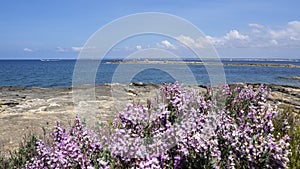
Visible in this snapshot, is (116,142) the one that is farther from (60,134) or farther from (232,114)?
(232,114)

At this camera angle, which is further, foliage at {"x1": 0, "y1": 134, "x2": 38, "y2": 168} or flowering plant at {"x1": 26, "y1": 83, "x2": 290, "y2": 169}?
foliage at {"x1": 0, "y1": 134, "x2": 38, "y2": 168}

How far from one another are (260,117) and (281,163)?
79cm

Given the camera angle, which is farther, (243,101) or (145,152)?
(243,101)

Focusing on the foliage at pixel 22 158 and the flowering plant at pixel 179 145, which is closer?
the flowering plant at pixel 179 145

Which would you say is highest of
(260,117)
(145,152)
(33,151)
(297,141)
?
(260,117)

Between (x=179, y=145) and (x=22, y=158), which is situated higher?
(x=179, y=145)

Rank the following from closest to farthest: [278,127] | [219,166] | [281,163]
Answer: [281,163] → [219,166] → [278,127]

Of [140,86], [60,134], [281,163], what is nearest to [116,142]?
[60,134]

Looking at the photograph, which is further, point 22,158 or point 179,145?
point 22,158

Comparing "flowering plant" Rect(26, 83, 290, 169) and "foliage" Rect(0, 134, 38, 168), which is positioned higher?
"flowering plant" Rect(26, 83, 290, 169)

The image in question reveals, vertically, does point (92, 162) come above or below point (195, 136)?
below

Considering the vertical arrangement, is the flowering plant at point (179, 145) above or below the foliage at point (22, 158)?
above

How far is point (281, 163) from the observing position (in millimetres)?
3146

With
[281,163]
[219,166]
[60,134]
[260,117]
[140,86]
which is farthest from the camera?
[140,86]
